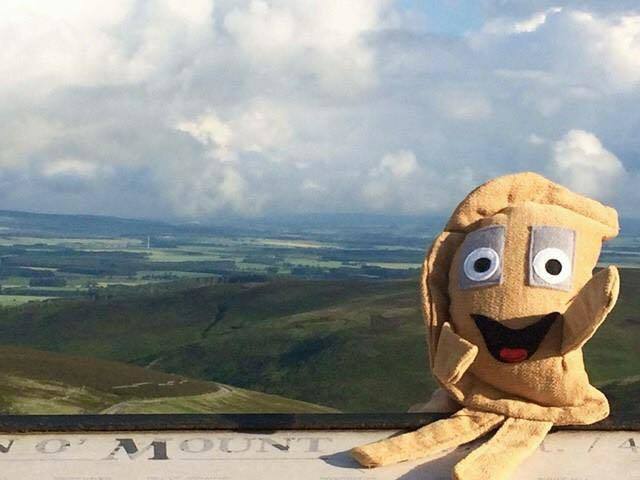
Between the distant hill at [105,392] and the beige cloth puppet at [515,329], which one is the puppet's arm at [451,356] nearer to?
the beige cloth puppet at [515,329]

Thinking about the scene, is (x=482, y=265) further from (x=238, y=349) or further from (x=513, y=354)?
(x=238, y=349)

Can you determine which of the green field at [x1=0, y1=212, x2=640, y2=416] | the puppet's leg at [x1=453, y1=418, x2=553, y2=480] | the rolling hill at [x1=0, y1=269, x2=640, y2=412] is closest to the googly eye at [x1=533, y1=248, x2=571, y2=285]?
the puppet's leg at [x1=453, y1=418, x2=553, y2=480]

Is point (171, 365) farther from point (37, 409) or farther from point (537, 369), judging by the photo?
point (537, 369)

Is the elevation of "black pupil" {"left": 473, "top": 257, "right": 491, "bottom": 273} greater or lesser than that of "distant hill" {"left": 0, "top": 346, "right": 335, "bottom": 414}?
greater

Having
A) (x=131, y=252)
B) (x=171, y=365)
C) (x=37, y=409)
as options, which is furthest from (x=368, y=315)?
(x=131, y=252)

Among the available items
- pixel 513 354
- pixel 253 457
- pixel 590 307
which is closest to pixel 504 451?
pixel 513 354

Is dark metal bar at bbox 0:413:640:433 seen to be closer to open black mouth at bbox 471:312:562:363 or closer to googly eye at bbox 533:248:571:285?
open black mouth at bbox 471:312:562:363
